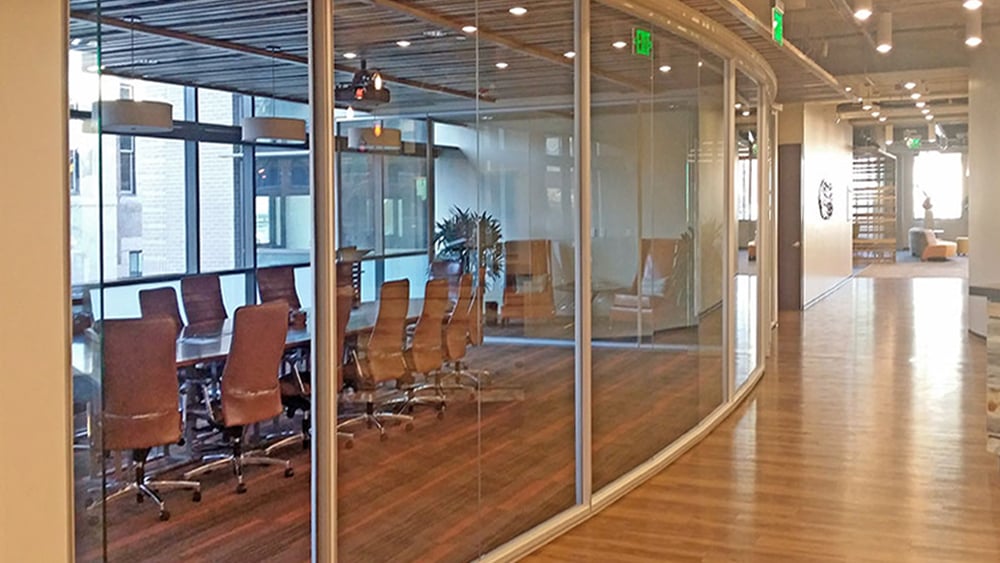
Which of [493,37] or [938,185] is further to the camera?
[938,185]

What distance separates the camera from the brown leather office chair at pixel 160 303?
537 centimetres

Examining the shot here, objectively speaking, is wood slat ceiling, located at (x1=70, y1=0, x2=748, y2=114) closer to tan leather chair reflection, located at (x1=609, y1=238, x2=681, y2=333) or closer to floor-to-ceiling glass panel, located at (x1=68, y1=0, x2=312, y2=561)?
floor-to-ceiling glass panel, located at (x1=68, y1=0, x2=312, y2=561)

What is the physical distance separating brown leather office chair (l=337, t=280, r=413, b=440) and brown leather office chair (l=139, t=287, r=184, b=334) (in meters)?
1.63

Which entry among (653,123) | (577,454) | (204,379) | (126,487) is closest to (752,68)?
(653,123)

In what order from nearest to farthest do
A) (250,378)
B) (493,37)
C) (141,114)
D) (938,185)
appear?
(493,37) → (141,114) → (250,378) → (938,185)

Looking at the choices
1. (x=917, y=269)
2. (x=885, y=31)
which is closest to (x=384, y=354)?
(x=885, y=31)

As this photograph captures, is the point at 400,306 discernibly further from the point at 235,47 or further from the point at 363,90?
the point at 235,47

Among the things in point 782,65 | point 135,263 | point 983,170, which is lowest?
point 135,263

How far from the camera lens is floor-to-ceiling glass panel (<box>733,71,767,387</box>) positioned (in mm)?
8219

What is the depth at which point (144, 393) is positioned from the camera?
14.5 feet

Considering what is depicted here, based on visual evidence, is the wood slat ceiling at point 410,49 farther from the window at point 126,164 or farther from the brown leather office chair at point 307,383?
the brown leather office chair at point 307,383

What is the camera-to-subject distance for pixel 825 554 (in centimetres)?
446

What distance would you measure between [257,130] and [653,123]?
2.64 meters

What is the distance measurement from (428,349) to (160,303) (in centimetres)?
222
